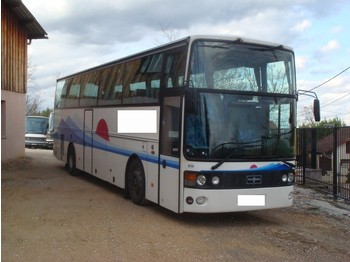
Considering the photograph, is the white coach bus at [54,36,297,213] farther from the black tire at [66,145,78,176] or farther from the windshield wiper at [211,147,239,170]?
the black tire at [66,145,78,176]

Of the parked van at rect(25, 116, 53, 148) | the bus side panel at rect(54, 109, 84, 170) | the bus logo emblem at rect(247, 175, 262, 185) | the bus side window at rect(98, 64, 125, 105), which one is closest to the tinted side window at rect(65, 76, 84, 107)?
the bus side panel at rect(54, 109, 84, 170)

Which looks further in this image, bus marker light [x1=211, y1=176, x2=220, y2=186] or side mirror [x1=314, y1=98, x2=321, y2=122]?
side mirror [x1=314, y1=98, x2=321, y2=122]

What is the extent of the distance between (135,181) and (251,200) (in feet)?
9.17

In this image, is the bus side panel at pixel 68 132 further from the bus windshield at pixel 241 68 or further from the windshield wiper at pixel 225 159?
the windshield wiper at pixel 225 159

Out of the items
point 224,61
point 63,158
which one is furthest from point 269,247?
point 63,158

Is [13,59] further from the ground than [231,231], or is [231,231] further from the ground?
[13,59]

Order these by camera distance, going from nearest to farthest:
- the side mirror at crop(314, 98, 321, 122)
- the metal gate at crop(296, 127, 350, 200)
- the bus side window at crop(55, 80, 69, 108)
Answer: the side mirror at crop(314, 98, 321, 122), the metal gate at crop(296, 127, 350, 200), the bus side window at crop(55, 80, 69, 108)

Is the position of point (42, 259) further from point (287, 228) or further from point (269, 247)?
point (287, 228)

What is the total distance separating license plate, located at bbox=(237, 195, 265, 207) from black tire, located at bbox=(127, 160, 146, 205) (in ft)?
7.53

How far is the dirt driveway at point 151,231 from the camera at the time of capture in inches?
238

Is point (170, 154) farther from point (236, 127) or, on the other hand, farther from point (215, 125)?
point (236, 127)

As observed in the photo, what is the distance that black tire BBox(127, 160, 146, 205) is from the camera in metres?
9.15

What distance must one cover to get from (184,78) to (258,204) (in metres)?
2.50

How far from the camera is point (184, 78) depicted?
24.5ft
